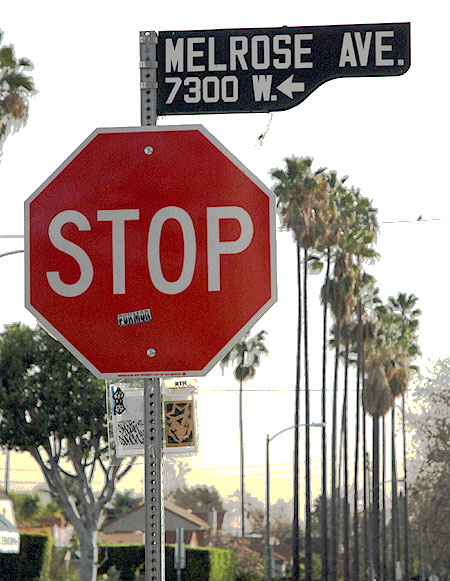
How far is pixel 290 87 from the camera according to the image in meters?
3.56

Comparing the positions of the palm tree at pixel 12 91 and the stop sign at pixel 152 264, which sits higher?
the palm tree at pixel 12 91

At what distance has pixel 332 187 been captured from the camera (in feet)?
159

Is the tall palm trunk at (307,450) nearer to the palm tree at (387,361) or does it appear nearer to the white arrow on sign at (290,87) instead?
the palm tree at (387,361)

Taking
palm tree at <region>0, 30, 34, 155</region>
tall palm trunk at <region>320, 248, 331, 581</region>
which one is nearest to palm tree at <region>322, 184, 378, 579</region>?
tall palm trunk at <region>320, 248, 331, 581</region>

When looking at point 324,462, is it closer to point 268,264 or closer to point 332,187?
point 332,187

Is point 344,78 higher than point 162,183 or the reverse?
higher

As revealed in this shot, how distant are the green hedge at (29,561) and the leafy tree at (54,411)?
12.3 m

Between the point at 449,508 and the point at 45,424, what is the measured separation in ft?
144

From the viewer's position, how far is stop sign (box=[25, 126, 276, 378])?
10.3 feet

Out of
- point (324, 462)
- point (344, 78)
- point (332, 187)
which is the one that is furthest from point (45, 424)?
point (344, 78)

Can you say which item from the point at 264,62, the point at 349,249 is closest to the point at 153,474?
the point at 264,62

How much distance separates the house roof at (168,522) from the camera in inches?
3772

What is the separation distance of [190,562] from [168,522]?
136ft

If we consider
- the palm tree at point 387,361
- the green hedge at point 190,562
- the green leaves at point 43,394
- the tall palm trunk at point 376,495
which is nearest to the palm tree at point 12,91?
the green leaves at point 43,394
